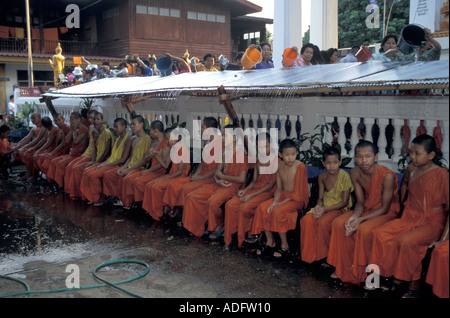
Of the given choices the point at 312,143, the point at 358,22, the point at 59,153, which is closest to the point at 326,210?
the point at 312,143

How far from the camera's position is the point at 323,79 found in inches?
203

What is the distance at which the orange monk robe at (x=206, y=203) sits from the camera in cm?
582

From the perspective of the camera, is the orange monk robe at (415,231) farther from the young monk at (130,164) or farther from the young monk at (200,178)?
the young monk at (130,164)

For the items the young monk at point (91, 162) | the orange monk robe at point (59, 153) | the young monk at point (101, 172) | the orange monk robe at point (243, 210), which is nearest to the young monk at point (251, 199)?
the orange monk robe at point (243, 210)

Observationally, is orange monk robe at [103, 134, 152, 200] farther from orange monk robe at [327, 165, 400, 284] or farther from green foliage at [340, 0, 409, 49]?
green foliage at [340, 0, 409, 49]

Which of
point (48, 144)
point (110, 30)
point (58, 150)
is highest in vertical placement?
point (110, 30)

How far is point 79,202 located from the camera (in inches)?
315

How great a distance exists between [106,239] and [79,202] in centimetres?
232

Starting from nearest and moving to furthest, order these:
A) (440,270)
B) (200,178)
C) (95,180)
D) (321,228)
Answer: (440,270) → (321,228) → (200,178) → (95,180)

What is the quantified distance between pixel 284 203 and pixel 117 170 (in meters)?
3.38

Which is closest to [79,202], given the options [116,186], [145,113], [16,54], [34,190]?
[116,186]

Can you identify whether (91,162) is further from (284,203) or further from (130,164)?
(284,203)

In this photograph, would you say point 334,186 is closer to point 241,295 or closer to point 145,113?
point 241,295

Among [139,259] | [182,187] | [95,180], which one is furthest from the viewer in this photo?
[95,180]
